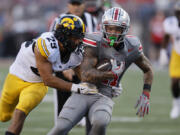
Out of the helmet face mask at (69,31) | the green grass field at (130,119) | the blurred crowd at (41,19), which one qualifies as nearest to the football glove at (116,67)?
the helmet face mask at (69,31)

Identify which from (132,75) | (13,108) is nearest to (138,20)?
(132,75)

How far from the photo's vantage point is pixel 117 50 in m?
5.16

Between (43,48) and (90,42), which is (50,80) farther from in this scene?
(90,42)

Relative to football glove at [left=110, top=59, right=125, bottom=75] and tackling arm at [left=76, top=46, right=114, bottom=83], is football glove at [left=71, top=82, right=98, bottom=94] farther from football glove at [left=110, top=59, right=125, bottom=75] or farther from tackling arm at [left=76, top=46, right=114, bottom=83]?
football glove at [left=110, top=59, right=125, bottom=75]

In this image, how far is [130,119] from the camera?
8.13 meters

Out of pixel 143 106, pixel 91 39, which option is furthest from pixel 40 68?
pixel 143 106

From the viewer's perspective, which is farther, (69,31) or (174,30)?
(174,30)

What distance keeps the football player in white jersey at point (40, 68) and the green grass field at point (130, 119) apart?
1.41m

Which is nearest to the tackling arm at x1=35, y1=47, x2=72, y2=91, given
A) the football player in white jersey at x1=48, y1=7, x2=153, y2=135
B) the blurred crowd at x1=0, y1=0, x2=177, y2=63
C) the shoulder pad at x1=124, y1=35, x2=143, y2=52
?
the football player in white jersey at x1=48, y1=7, x2=153, y2=135

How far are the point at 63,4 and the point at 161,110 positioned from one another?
9871 mm

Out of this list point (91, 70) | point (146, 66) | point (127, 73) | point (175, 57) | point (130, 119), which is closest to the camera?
point (91, 70)

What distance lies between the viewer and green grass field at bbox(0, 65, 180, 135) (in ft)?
23.2

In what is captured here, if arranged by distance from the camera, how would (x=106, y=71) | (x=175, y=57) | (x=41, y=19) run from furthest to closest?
(x=41, y=19), (x=175, y=57), (x=106, y=71)

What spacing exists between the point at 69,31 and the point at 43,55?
339 millimetres
